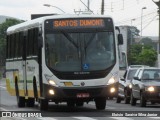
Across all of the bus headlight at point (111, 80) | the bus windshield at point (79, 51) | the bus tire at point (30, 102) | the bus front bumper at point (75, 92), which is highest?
the bus windshield at point (79, 51)

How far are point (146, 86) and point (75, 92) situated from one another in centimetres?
652

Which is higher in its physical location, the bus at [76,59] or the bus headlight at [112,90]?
the bus at [76,59]

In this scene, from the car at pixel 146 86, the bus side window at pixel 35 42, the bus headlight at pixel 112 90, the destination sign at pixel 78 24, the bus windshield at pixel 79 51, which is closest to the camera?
the bus windshield at pixel 79 51

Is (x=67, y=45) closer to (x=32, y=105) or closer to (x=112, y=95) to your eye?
(x=112, y=95)

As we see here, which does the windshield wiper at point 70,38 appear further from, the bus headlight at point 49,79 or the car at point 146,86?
the car at point 146,86

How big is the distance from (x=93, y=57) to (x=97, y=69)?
0.41 meters

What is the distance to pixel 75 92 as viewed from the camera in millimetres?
22234

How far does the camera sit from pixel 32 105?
92.5 feet

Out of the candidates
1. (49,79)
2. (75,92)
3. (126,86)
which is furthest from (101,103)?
(126,86)

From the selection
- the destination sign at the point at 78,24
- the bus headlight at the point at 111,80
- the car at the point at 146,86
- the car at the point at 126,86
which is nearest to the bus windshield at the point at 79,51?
the destination sign at the point at 78,24

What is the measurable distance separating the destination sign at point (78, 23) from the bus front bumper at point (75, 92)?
204 centimetres

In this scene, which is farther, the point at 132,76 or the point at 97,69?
the point at 132,76

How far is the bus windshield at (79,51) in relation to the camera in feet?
73.6

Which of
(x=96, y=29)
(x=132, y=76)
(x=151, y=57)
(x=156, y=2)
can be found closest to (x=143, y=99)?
(x=132, y=76)
